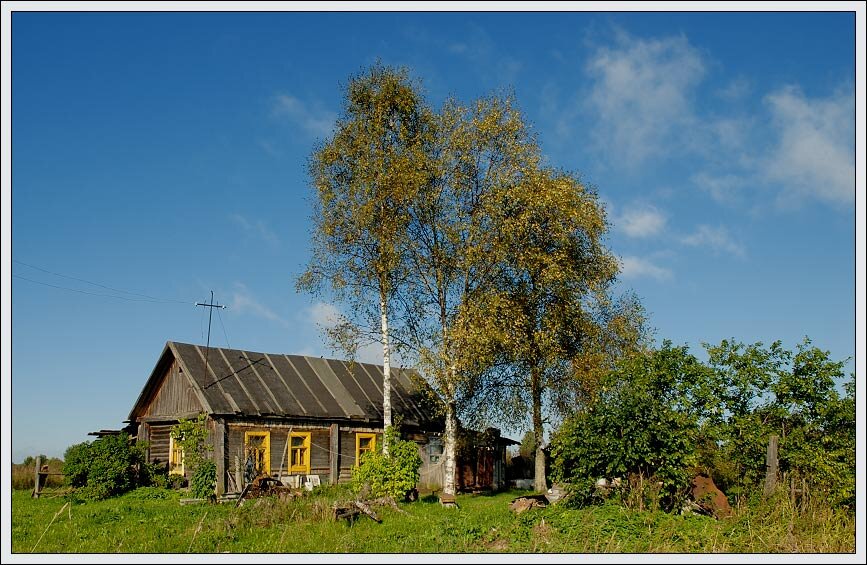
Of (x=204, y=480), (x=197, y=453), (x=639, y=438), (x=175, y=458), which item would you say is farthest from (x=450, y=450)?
(x=175, y=458)

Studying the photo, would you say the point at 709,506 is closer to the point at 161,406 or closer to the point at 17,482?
the point at 161,406

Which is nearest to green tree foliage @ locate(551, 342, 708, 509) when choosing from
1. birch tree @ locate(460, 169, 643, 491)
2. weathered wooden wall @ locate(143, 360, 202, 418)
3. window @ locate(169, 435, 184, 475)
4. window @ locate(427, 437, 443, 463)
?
birch tree @ locate(460, 169, 643, 491)

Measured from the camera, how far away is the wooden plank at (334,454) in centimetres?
3153

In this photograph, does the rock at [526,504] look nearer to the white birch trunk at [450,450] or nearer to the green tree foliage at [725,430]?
the green tree foliage at [725,430]

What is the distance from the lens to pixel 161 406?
3222 centimetres

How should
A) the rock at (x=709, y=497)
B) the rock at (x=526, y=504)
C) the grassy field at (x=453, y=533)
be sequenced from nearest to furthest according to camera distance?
the grassy field at (x=453, y=533)
the rock at (x=709, y=497)
the rock at (x=526, y=504)

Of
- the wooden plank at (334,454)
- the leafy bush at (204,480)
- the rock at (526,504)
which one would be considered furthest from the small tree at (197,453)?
the rock at (526,504)

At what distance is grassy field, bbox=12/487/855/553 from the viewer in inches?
555

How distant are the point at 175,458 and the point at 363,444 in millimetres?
7781

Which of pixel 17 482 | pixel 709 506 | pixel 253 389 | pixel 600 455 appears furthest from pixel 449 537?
pixel 17 482

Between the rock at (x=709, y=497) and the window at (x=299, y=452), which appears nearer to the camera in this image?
the rock at (x=709, y=497)

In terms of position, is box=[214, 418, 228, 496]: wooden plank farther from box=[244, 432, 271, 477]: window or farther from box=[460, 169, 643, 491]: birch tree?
box=[460, 169, 643, 491]: birch tree

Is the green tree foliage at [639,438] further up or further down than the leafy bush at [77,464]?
further up

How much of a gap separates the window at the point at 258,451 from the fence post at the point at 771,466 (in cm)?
1837
